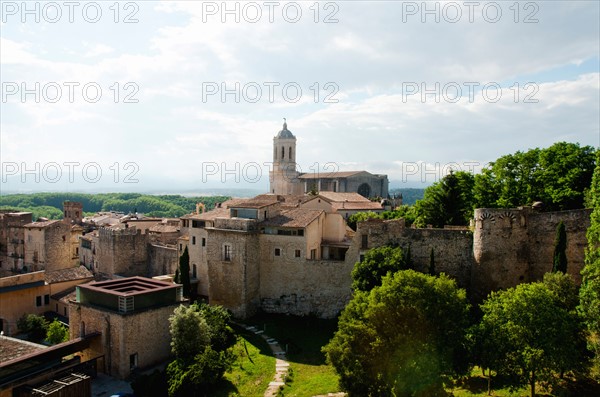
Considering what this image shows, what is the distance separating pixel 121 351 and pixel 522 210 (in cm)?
2590

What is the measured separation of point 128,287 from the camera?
30422 mm

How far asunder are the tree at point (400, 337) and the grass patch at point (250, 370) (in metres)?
6.11

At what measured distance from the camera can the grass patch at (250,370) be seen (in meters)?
25.0

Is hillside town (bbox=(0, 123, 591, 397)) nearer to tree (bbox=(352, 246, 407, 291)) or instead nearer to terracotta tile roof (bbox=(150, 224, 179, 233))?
terracotta tile roof (bbox=(150, 224, 179, 233))

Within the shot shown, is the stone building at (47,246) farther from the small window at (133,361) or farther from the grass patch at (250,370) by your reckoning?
the grass patch at (250,370)

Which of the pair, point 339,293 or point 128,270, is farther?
point 128,270

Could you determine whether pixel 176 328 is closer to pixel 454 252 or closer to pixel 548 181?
pixel 454 252

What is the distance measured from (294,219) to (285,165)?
46712mm

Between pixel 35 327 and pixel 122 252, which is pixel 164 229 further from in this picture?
pixel 35 327

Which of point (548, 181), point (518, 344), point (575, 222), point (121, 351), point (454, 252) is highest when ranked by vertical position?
point (548, 181)

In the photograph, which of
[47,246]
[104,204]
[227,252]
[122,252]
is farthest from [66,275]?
[104,204]

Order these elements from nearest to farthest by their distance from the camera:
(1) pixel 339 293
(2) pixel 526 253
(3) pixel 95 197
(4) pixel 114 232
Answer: (2) pixel 526 253 → (1) pixel 339 293 → (4) pixel 114 232 → (3) pixel 95 197

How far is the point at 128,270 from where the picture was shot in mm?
44594

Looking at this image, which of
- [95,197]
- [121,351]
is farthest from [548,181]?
[95,197]
